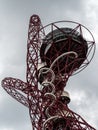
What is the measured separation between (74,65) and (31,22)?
9.60 metres

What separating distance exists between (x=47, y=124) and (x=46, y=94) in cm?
420

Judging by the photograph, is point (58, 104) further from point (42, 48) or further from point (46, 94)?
point (42, 48)

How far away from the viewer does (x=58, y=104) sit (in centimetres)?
6397

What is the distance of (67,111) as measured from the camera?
63.1 meters

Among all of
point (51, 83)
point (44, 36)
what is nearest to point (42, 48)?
point (44, 36)

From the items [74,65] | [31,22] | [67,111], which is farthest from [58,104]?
[31,22]

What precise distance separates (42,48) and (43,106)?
820 cm

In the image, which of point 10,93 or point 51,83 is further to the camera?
point 10,93

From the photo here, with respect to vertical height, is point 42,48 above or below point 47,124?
above

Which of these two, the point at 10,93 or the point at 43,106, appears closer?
the point at 43,106

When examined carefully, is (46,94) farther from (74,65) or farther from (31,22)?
(31,22)

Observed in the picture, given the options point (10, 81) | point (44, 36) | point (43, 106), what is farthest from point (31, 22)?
point (43, 106)

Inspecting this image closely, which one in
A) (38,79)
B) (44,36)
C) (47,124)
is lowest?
(47,124)

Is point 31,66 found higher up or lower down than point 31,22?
lower down
